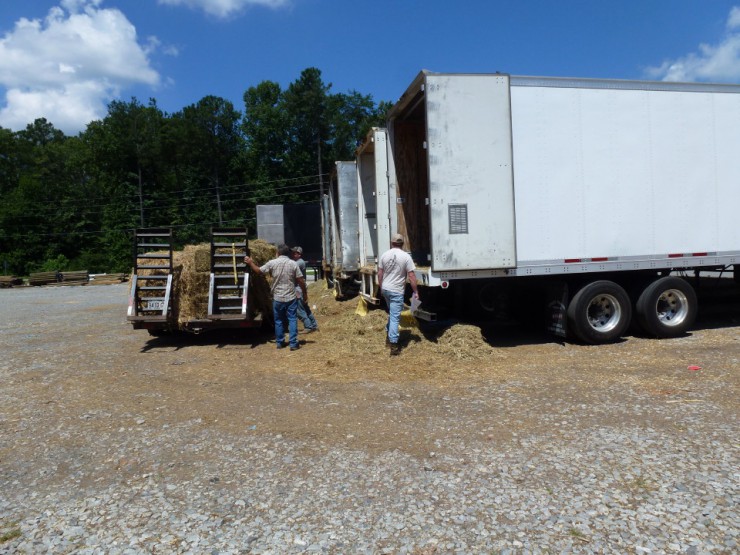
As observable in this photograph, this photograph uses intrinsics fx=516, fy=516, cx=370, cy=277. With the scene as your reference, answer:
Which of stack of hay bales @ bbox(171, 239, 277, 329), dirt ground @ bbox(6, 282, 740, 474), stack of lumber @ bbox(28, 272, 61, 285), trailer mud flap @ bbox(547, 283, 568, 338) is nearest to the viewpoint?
dirt ground @ bbox(6, 282, 740, 474)

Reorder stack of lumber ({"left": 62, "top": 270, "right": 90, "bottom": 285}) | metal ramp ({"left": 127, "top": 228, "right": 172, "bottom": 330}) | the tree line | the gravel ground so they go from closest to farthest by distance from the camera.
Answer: the gravel ground, metal ramp ({"left": 127, "top": 228, "right": 172, "bottom": 330}), stack of lumber ({"left": 62, "top": 270, "right": 90, "bottom": 285}), the tree line

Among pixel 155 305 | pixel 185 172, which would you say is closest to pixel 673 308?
pixel 155 305

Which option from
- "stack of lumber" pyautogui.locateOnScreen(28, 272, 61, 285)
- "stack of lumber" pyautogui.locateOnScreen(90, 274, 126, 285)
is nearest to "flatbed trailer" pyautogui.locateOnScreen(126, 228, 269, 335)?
"stack of lumber" pyautogui.locateOnScreen(90, 274, 126, 285)

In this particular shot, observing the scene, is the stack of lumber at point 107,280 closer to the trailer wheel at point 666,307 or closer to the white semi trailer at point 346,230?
the white semi trailer at point 346,230

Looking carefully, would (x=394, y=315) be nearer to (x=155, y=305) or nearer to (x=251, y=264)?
(x=251, y=264)

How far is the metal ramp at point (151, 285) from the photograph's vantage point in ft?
28.3

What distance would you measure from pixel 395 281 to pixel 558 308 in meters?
2.66

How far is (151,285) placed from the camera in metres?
9.14

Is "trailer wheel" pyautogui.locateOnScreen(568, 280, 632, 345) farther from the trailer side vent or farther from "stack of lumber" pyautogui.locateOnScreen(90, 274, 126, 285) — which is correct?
"stack of lumber" pyautogui.locateOnScreen(90, 274, 126, 285)

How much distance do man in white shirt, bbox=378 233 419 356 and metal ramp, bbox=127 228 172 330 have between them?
12.6ft

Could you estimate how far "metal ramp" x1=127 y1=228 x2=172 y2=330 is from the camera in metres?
8.62

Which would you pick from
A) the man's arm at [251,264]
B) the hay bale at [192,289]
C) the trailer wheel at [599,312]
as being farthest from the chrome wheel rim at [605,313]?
the hay bale at [192,289]

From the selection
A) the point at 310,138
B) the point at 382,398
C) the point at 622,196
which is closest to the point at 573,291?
the point at 622,196

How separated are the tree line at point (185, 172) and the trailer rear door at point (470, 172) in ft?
156
